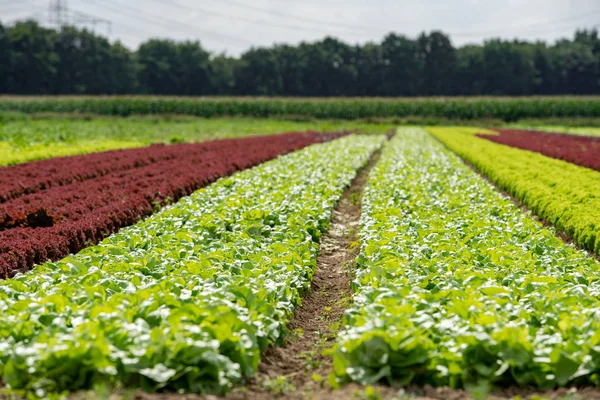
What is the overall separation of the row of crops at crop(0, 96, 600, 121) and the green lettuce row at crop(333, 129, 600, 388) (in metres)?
55.4

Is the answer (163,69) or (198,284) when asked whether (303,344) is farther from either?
→ (163,69)

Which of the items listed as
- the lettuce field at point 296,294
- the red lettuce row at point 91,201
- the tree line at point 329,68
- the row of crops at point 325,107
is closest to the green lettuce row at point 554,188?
the lettuce field at point 296,294

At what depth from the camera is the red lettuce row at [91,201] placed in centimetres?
941

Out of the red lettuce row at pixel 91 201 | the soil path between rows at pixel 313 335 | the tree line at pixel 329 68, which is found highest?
the tree line at pixel 329 68

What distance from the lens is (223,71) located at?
329ft

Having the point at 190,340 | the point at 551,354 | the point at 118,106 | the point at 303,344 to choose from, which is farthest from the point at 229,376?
the point at 118,106

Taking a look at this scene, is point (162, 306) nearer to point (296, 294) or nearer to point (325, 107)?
point (296, 294)

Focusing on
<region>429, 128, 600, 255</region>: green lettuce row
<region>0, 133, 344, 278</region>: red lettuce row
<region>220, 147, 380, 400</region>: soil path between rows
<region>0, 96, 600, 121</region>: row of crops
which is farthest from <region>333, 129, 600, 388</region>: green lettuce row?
<region>0, 96, 600, 121</region>: row of crops

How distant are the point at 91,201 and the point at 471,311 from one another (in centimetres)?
923

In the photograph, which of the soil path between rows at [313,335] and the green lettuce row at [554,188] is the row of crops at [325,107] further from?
the soil path between rows at [313,335]

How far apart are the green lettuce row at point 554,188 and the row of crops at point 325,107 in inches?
1592

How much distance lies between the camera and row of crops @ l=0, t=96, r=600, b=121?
62.9 meters

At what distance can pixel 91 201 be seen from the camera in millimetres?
12742

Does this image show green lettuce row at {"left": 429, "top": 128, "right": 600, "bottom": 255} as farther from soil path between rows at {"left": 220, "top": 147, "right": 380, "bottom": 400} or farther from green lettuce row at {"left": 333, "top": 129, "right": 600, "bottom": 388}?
soil path between rows at {"left": 220, "top": 147, "right": 380, "bottom": 400}
